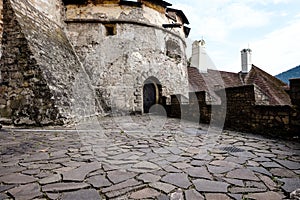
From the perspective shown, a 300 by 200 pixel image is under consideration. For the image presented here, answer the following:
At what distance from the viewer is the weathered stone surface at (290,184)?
1.72 metres

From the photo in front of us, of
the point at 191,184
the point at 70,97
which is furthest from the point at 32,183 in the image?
the point at 70,97

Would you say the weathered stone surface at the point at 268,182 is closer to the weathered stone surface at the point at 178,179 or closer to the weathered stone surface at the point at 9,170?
the weathered stone surface at the point at 178,179

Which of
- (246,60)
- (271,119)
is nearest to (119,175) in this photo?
(271,119)

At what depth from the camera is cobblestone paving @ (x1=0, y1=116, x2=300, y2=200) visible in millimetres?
1686

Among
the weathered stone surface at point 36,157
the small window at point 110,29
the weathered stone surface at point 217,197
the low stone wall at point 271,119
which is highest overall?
the small window at point 110,29

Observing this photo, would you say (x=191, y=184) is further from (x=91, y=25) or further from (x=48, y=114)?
(x=91, y=25)

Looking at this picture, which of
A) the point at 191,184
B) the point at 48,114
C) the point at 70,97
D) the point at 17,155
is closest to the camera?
the point at 191,184

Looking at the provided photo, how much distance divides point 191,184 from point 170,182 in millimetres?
198

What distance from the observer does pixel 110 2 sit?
1013 cm

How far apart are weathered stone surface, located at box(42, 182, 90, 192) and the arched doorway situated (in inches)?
369

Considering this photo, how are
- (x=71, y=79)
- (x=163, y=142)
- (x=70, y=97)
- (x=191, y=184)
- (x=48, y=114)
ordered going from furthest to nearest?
(x=71, y=79) → (x=70, y=97) → (x=48, y=114) → (x=163, y=142) → (x=191, y=184)

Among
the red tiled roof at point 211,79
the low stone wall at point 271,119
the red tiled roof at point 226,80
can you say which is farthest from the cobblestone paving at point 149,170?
the red tiled roof at point 211,79

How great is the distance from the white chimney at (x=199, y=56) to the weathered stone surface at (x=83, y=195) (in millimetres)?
15133

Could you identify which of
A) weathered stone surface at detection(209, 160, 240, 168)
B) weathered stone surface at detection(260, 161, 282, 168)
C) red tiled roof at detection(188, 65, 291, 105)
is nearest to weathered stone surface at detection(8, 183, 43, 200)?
weathered stone surface at detection(209, 160, 240, 168)
